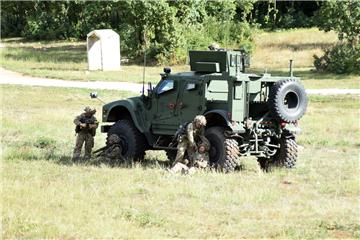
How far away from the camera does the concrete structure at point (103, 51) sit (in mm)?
42219

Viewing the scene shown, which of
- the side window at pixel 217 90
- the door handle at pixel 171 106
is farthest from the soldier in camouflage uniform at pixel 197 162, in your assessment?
the door handle at pixel 171 106

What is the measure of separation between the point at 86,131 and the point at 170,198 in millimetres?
4448

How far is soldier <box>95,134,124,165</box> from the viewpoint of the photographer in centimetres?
1515

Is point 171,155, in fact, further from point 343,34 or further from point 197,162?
point 343,34

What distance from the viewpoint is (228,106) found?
1370 cm

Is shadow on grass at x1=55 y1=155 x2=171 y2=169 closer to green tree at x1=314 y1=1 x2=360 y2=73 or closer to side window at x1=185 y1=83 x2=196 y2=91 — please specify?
side window at x1=185 y1=83 x2=196 y2=91

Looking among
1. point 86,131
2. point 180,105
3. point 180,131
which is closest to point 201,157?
point 180,131

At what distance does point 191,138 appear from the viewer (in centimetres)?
1366

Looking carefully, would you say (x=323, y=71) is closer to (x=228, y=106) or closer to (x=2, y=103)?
(x=2, y=103)

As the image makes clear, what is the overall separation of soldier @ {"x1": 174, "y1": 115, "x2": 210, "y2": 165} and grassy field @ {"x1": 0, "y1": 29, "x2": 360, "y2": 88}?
65.6 ft

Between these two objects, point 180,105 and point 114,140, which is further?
point 114,140

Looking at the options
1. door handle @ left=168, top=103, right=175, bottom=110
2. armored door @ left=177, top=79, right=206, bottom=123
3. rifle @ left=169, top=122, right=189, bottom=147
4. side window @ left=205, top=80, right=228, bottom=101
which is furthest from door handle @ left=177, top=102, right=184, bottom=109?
side window @ left=205, top=80, right=228, bottom=101

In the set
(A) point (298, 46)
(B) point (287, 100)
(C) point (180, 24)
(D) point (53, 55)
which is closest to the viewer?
(B) point (287, 100)

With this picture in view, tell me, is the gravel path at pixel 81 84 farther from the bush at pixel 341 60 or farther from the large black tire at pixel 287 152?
the large black tire at pixel 287 152
